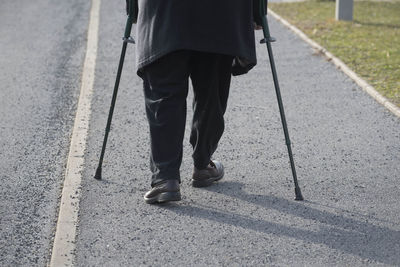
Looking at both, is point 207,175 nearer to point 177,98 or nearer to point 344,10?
point 177,98

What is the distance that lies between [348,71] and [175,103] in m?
4.55

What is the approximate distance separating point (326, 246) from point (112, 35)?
7.78 m

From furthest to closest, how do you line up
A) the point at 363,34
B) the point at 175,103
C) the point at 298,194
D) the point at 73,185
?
the point at 363,34 < the point at 73,185 < the point at 298,194 < the point at 175,103

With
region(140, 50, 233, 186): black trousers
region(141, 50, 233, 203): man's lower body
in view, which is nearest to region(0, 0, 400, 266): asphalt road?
region(141, 50, 233, 203): man's lower body

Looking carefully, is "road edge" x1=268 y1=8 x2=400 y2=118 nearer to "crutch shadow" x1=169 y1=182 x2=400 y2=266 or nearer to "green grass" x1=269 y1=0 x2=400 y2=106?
"green grass" x1=269 y1=0 x2=400 y2=106

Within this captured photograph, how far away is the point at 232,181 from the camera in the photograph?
5.55m

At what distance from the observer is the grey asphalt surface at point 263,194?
4.33 meters

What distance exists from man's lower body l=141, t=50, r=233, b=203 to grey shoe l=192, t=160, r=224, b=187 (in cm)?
25

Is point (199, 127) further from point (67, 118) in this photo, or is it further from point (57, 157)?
point (67, 118)

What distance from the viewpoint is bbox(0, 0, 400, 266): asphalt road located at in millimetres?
4375

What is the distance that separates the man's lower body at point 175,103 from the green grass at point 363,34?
3.02m

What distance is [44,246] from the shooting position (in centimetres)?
447

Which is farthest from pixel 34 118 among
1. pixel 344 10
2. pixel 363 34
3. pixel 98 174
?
pixel 344 10

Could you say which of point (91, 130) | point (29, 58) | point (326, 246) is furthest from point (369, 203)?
point (29, 58)
